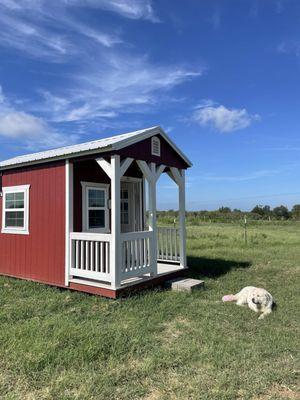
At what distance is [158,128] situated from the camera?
8.04 meters

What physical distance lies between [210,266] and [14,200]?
222 inches

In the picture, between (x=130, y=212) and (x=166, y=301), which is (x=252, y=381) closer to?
(x=166, y=301)

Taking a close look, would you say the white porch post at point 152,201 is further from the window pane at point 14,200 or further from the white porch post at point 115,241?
the window pane at point 14,200

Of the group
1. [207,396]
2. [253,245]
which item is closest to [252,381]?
[207,396]

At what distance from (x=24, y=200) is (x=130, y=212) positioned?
284cm

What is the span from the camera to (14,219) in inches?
350

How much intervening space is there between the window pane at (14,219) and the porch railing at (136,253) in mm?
2989

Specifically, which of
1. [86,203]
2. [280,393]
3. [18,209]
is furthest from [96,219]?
[280,393]

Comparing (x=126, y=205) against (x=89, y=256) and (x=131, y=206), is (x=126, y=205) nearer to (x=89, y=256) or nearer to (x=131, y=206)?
(x=131, y=206)

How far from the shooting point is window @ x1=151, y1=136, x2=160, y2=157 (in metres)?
8.01

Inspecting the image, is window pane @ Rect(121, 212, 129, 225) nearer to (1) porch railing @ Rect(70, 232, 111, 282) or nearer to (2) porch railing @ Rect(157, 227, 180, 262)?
(2) porch railing @ Rect(157, 227, 180, 262)

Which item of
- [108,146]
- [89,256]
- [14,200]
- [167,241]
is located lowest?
[89,256]

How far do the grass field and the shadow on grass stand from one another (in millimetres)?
1699

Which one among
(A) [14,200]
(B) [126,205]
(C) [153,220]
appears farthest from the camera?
(B) [126,205]
